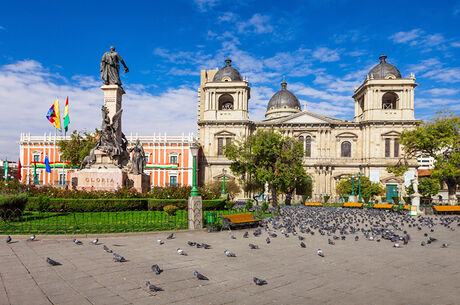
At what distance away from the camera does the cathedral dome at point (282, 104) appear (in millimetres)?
60844

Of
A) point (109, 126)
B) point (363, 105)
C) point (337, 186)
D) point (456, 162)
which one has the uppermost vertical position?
point (363, 105)

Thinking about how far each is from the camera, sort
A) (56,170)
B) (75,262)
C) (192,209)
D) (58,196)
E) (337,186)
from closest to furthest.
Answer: (75,262), (192,209), (58,196), (337,186), (56,170)

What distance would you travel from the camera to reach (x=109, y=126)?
19594 millimetres

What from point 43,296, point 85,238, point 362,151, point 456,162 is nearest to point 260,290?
point 43,296

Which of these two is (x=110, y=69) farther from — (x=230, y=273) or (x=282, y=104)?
(x=282, y=104)

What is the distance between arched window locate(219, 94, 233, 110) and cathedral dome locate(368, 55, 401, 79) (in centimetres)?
2147

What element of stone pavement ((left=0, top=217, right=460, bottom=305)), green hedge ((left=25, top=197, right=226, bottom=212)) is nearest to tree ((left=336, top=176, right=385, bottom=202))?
green hedge ((left=25, top=197, right=226, bottom=212))

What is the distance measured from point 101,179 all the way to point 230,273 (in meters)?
14.2

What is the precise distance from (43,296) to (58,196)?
1332 cm

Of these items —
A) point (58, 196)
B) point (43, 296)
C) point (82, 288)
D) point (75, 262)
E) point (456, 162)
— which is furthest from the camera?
point (456, 162)

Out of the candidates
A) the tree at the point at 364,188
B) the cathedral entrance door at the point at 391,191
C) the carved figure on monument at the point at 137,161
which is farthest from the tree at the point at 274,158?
the carved figure on monument at the point at 137,161

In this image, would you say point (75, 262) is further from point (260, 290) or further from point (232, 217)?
point (232, 217)

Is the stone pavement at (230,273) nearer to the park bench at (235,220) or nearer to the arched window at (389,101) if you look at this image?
the park bench at (235,220)

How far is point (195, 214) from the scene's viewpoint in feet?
43.6
